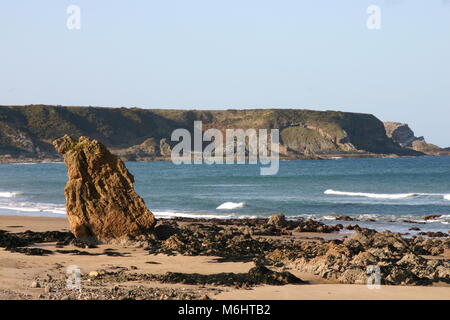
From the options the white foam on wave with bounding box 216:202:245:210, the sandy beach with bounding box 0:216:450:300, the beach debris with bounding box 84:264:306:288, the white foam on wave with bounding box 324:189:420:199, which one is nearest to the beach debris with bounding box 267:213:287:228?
the sandy beach with bounding box 0:216:450:300

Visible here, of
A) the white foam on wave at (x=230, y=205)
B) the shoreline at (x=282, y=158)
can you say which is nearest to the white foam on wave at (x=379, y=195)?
the white foam on wave at (x=230, y=205)

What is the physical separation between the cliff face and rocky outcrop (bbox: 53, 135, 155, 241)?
14396cm

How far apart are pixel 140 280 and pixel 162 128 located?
172748 mm

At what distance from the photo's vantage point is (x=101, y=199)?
67.7 feet

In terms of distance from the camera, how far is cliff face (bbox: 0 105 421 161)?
170 m

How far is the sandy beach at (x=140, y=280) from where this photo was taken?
1241 cm

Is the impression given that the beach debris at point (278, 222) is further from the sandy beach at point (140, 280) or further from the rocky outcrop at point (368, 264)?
the sandy beach at point (140, 280)

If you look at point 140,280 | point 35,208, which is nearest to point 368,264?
point 140,280

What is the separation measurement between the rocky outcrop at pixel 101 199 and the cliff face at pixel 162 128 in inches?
5668

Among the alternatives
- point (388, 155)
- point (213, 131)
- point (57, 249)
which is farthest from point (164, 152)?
point (57, 249)

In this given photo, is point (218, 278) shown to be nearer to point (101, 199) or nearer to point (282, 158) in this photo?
point (101, 199)

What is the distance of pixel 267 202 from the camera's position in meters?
45.5

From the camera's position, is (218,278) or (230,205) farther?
(230,205)

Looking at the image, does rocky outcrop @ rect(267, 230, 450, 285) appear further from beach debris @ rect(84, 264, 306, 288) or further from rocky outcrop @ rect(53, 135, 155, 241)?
rocky outcrop @ rect(53, 135, 155, 241)
